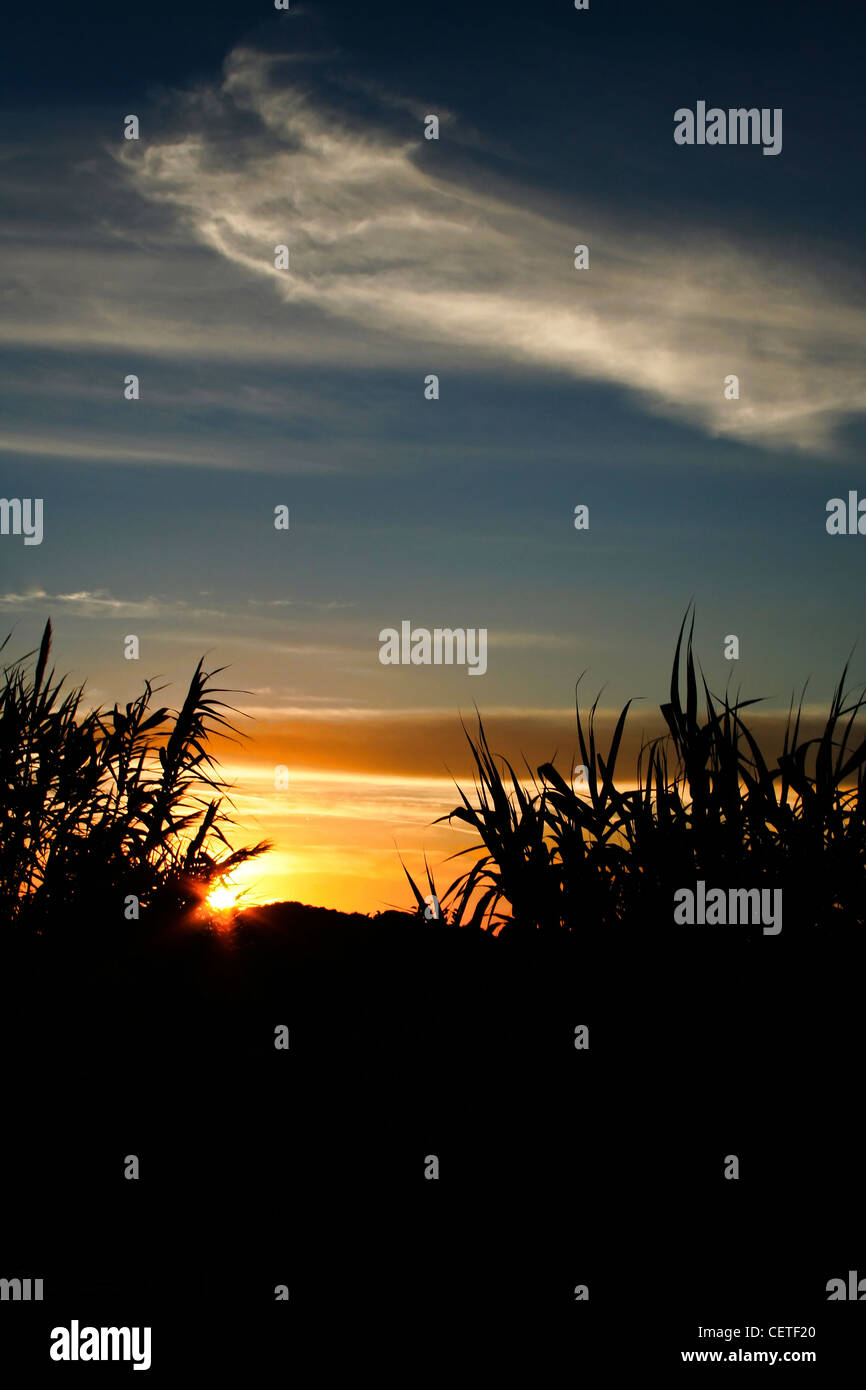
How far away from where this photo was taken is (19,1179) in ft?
20.7

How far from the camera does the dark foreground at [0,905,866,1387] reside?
4.71 metres

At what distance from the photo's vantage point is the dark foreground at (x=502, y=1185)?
15.5 feet

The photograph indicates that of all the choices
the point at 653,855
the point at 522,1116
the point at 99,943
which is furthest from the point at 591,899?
the point at 99,943

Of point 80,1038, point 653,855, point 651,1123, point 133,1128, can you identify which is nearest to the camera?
point 651,1123

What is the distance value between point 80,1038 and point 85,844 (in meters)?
2.15

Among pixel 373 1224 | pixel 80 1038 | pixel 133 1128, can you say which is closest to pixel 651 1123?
pixel 373 1224

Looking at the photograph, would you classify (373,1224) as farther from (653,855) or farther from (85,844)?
(85,844)

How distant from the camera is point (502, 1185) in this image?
5582 mm

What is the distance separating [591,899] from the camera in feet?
21.2

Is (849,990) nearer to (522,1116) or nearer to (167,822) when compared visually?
(522,1116)
